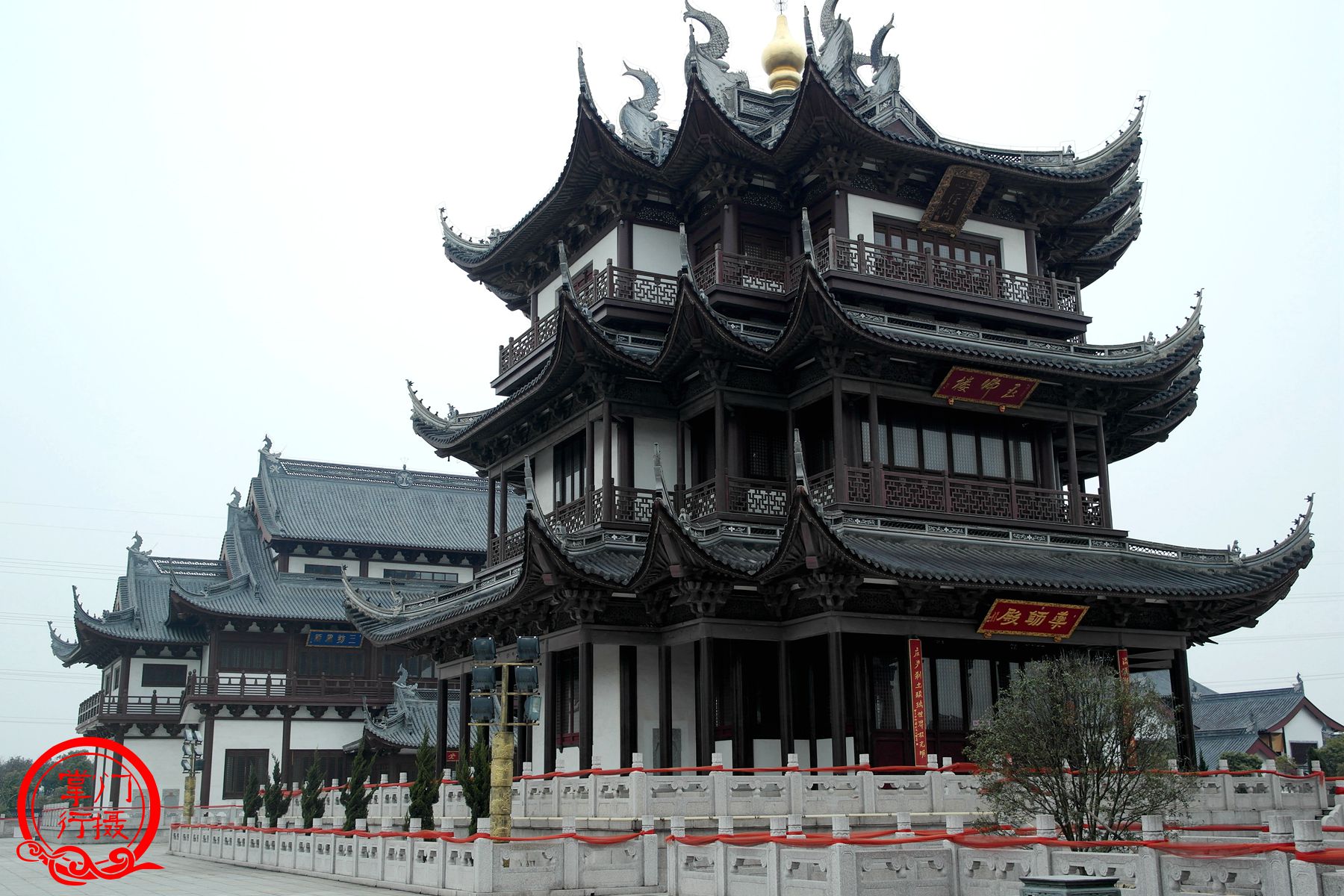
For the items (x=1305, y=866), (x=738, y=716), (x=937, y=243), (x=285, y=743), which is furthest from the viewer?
(x=285, y=743)

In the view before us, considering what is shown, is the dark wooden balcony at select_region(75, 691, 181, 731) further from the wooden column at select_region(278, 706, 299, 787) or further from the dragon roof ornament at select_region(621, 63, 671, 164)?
the dragon roof ornament at select_region(621, 63, 671, 164)

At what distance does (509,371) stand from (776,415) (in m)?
7.18

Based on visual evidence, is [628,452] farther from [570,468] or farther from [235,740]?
[235,740]

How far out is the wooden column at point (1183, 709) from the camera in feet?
81.6

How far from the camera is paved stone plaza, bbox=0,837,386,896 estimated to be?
20094 mm

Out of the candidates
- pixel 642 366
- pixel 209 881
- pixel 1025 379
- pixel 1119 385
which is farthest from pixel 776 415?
pixel 209 881

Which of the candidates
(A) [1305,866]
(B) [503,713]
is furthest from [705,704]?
(A) [1305,866]

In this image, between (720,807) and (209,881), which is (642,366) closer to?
(720,807)

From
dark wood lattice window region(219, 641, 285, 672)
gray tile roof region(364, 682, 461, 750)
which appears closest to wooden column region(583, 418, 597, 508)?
gray tile roof region(364, 682, 461, 750)

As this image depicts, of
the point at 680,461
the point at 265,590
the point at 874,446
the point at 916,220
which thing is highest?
the point at 916,220

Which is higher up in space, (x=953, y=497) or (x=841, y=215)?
(x=841, y=215)

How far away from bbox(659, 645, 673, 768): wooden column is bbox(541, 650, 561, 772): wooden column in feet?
8.87

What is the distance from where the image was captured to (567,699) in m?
26.8

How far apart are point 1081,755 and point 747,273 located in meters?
13.4
